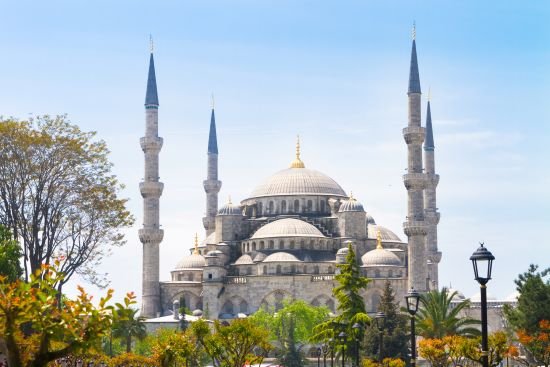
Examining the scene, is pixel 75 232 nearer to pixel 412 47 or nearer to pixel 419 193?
pixel 419 193

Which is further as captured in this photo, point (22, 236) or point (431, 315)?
point (431, 315)

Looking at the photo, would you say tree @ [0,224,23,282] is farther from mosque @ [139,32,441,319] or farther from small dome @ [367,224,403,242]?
small dome @ [367,224,403,242]

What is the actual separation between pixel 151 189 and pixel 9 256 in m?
39.6

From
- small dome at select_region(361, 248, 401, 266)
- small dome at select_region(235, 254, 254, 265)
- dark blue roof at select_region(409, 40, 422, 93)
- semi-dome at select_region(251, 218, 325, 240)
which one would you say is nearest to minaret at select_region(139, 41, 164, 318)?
small dome at select_region(235, 254, 254, 265)

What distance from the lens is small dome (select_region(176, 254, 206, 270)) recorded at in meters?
84.7

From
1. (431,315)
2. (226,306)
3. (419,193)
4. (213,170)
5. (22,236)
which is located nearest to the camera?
(22,236)

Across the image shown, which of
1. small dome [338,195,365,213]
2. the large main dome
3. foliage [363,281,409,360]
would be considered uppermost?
the large main dome

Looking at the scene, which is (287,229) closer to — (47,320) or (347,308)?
(347,308)

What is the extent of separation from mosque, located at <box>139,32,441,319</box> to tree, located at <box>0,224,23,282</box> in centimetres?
3730

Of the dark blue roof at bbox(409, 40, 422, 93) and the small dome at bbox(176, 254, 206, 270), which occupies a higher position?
the dark blue roof at bbox(409, 40, 422, 93)

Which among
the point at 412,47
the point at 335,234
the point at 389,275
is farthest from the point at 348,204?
the point at 412,47

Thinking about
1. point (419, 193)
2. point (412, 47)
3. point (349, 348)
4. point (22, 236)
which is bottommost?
point (349, 348)

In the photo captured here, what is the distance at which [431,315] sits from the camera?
50.0 m

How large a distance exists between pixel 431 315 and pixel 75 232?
17.7m
